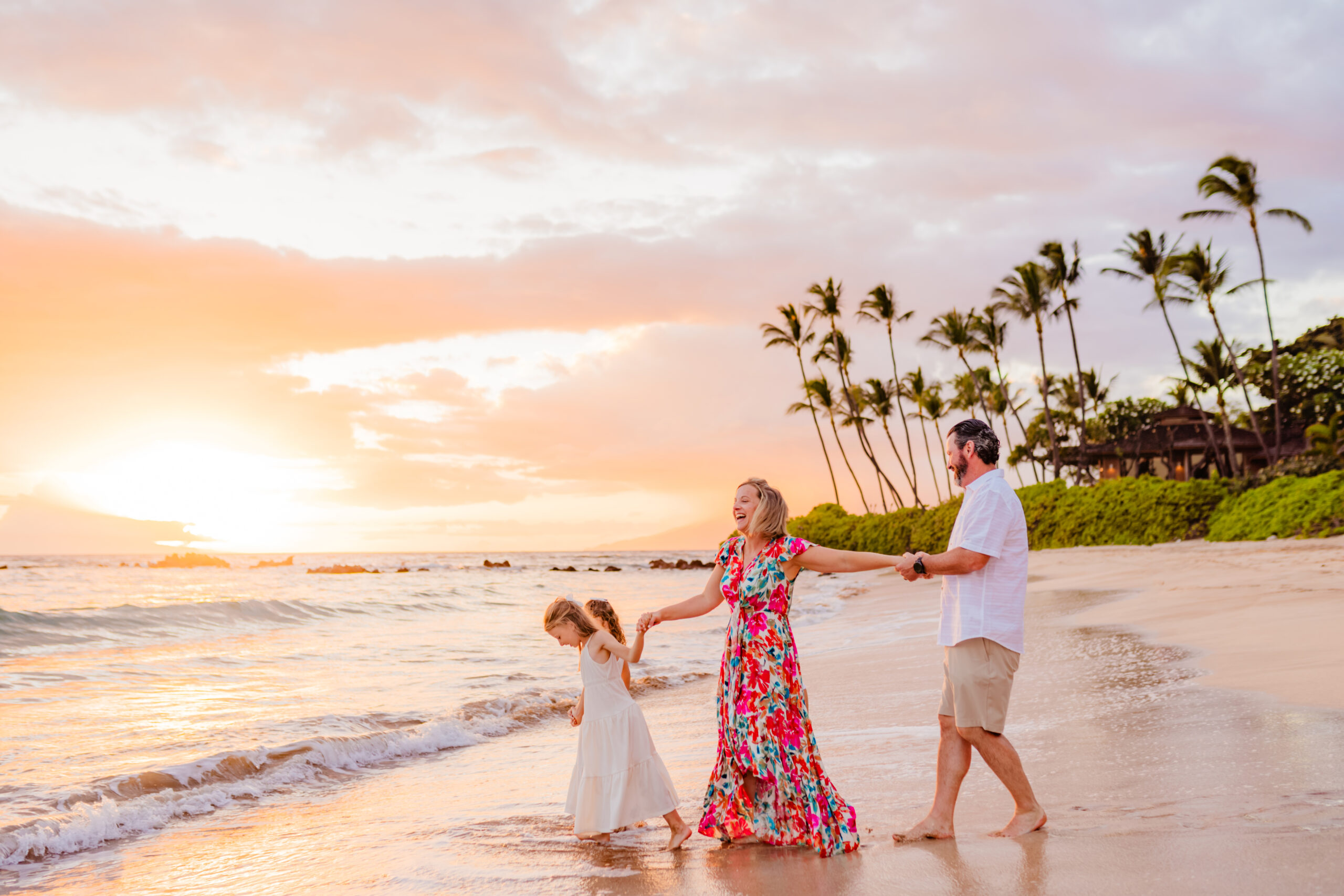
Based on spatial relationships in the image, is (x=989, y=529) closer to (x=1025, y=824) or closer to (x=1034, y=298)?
(x=1025, y=824)

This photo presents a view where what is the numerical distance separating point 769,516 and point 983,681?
47.4 inches

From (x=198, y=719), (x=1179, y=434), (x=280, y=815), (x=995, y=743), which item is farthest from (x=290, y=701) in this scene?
(x=1179, y=434)

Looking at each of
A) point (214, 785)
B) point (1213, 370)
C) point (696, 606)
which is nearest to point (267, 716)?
point (214, 785)

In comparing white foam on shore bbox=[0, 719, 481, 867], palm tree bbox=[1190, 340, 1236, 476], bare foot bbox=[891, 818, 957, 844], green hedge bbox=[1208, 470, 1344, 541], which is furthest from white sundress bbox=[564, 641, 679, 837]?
palm tree bbox=[1190, 340, 1236, 476]

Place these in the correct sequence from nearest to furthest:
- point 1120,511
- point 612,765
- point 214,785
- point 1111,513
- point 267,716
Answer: point 612,765, point 214,785, point 267,716, point 1120,511, point 1111,513

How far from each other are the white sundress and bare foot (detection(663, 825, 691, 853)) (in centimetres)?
11

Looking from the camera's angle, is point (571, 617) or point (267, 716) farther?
point (267, 716)

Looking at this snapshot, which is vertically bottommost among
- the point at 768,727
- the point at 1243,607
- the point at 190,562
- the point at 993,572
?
the point at 1243,607

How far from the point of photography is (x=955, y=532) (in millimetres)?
4090

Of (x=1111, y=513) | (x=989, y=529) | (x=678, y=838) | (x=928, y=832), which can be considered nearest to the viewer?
(x=989, y=529)

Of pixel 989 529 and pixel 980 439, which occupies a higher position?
pixel 980 439

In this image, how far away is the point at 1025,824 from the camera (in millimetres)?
4078

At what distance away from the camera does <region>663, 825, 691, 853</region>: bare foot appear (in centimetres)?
443

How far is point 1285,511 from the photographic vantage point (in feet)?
83.0
